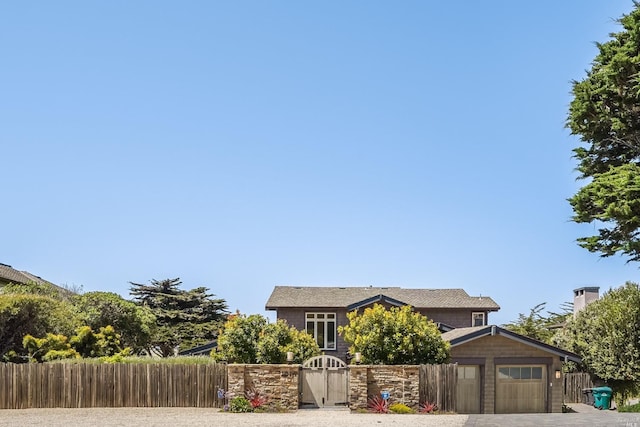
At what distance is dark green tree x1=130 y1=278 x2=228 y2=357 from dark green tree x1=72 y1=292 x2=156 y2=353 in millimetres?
12349

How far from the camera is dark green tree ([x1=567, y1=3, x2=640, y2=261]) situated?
3008cm

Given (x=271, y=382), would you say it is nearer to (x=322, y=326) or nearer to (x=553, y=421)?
(x=553, y=421)

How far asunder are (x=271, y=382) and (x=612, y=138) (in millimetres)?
18468

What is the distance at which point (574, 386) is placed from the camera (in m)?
36.7

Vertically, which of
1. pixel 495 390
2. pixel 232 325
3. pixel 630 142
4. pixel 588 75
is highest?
pixel 588 75

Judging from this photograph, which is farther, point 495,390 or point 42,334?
point 42,334

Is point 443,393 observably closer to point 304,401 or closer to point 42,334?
point 304,401

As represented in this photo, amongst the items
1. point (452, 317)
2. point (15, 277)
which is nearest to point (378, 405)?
point (452, 317)

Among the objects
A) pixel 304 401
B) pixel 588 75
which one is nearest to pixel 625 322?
pixel 588 75

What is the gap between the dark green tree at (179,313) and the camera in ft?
194

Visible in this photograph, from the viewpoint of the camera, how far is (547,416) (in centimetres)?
2436

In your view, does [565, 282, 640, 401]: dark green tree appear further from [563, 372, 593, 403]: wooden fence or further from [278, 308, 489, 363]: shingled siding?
[278, 308, 489, 363]: shingled siding

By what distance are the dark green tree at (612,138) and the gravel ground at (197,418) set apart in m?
11.5

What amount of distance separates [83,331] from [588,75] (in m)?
26.5
